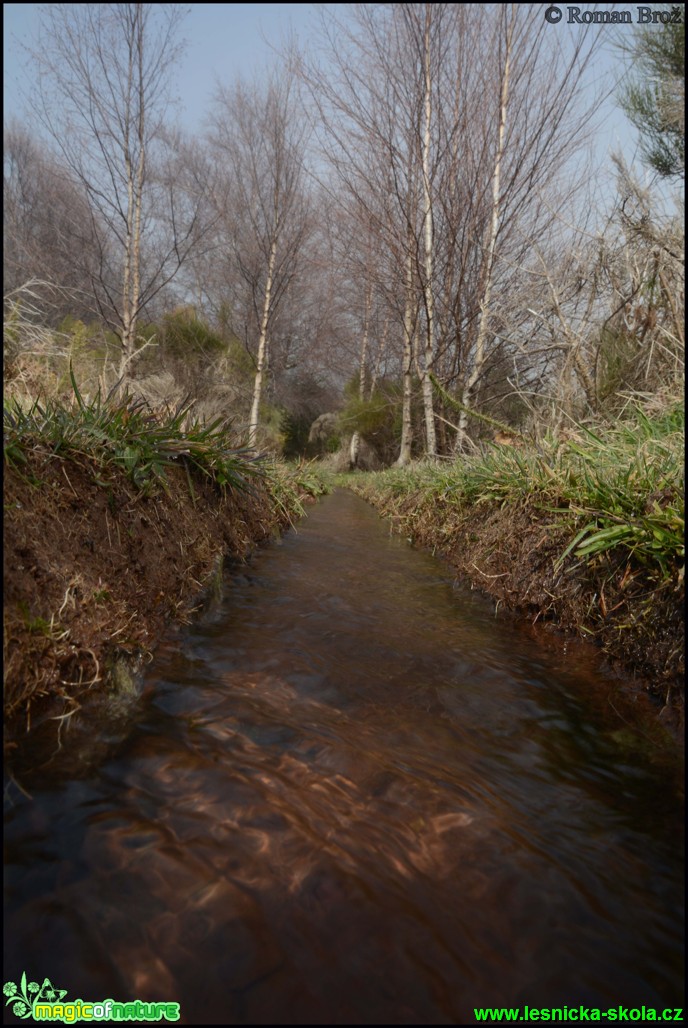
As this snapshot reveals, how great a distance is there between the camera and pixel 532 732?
155 cm

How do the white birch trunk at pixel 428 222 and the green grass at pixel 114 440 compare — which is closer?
the green grass at pixel 114 440

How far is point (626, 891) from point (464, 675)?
36.6 inches

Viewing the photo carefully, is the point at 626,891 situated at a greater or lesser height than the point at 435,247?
lesser

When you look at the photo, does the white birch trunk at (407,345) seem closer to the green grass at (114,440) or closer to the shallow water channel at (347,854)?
the green grass at (114,440)

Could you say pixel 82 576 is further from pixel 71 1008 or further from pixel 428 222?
pixel 428 222

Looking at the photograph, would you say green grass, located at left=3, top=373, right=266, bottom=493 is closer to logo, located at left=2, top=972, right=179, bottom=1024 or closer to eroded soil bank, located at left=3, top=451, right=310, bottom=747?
eroded soil bank, located at left=3, top=451, right=310, bottom=747

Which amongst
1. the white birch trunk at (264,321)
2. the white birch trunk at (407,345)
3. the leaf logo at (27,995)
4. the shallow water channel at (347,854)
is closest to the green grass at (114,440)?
the shallow water channel at (347,854)

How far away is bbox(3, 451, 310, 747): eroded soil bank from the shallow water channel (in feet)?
0.67

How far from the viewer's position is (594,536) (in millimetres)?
2045

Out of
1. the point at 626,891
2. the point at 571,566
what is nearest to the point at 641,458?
the point at 571,566

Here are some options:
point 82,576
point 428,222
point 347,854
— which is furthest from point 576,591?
point 428,222

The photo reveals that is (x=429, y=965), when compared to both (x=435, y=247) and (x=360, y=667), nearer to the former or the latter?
(x=360, y=667)

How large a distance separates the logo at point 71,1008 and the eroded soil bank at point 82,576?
1.97ft

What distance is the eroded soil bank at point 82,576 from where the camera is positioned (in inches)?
53.7
